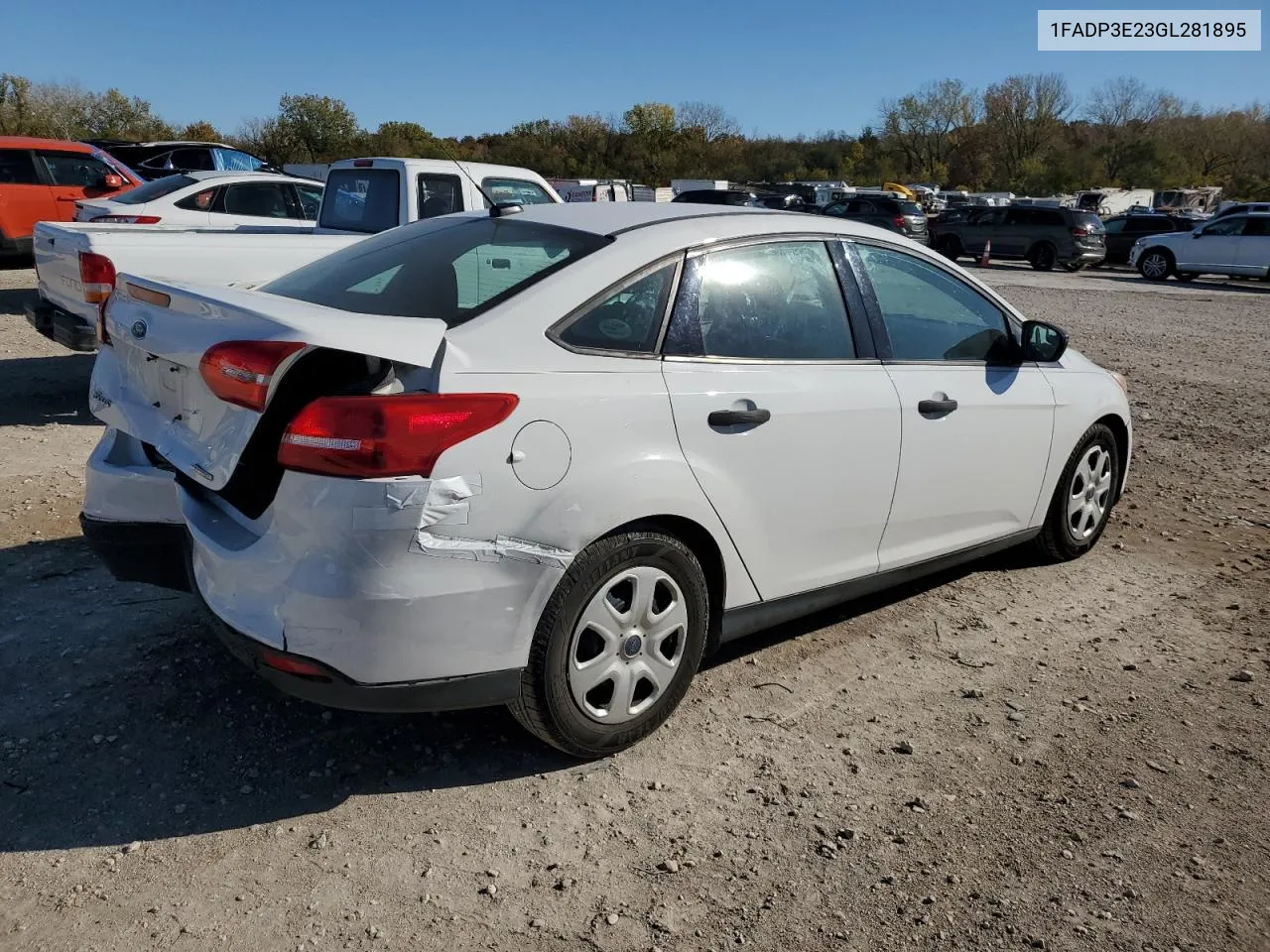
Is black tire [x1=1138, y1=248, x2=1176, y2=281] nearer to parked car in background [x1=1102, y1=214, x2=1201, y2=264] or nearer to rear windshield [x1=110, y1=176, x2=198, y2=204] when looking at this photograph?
parked car in background [x1=1102, y1=214, x2=1201, y2=264]

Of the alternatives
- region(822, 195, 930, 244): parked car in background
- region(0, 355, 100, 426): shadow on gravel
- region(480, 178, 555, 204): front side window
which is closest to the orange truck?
region(0, 355, 100, 426): shadow on gravel

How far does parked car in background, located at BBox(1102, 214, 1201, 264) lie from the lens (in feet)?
95.4

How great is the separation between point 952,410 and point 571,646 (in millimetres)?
1924

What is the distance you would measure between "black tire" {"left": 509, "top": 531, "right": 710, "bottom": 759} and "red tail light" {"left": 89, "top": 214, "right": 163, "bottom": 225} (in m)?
9.27

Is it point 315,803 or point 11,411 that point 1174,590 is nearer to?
point 315,803

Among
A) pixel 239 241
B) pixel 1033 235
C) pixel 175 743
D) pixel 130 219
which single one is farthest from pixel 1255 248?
pixel 175 743

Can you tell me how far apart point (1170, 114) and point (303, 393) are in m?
83.4

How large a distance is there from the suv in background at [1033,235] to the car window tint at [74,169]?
22.2 metres

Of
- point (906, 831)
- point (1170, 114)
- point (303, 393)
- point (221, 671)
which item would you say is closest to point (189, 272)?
point (221, 671)

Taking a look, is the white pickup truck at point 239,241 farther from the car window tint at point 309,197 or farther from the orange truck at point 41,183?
the orange truck at point 41,183

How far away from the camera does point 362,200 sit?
905 cm

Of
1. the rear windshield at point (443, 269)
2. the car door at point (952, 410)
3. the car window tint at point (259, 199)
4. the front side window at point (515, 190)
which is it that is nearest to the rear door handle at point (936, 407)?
the car door at point (952, 410)

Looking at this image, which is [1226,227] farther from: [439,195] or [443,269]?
[443,269]

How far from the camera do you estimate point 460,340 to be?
112 inches
